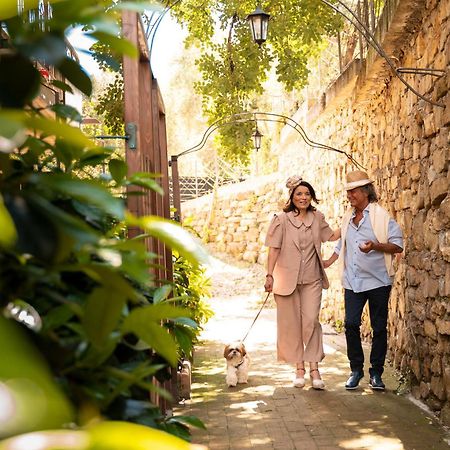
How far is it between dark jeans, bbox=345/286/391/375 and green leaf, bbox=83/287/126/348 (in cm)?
536

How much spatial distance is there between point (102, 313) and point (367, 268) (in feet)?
17.7

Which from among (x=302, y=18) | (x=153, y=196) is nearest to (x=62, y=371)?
(x=153, y=196)

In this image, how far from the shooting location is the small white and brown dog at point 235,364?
20.7ft

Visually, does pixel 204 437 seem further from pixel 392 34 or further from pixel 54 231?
pixel 54 231

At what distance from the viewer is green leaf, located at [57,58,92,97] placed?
0.96m

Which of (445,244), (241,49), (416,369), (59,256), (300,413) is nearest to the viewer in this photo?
(59,256)

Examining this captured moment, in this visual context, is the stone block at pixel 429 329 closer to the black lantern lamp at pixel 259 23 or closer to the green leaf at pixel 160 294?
the black lantern lamp at pixel 259 23

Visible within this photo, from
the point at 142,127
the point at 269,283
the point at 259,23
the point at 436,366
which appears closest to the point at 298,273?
the point at 269,283

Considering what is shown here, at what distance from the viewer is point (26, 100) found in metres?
0.70

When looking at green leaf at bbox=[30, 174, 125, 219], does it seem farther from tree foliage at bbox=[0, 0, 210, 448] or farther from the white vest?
the white vest

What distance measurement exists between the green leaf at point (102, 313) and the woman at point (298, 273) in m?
5.69

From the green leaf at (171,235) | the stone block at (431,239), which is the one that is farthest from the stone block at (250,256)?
the green leaf at (171,235)

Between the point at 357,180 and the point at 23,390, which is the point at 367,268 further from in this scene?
the point at 23,390

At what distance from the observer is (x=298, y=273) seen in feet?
21.4
